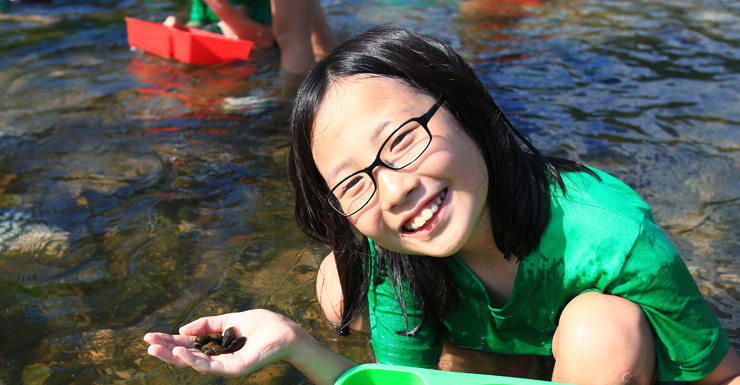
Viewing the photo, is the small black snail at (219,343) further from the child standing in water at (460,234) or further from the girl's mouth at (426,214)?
the girl's mouth at (426,214)

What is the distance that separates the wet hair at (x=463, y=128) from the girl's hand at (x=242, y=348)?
12.9 inches

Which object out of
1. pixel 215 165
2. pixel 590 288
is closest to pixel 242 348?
pixel 590 288

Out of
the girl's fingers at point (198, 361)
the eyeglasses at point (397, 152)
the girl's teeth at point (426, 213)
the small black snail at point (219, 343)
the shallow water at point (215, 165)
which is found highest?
the eyeglasses at point (397, 152)

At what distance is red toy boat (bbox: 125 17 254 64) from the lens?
15.0 ft

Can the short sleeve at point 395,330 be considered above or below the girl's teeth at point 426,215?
below

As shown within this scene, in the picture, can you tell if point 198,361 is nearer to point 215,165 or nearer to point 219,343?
point 219,343

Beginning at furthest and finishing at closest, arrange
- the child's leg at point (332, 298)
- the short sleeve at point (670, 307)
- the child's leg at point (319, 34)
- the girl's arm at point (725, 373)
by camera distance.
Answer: the child's leg at point (319, 34)
the child's leg at point (332, 298)
the girl's arm at point (725, 373)
the short sleeve at point (670, 307)

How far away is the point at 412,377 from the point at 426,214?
1.33 ft

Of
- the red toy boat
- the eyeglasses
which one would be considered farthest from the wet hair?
the red toy boat

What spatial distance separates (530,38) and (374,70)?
4.00 m

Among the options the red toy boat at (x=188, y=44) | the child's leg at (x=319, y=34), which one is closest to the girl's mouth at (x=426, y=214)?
the child's leg at (x=319, y=34)

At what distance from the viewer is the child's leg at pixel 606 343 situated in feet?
4.66

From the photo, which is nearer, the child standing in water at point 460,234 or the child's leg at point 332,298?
the child standing in water at point 460,234

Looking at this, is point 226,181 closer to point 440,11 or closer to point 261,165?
point 261,165
